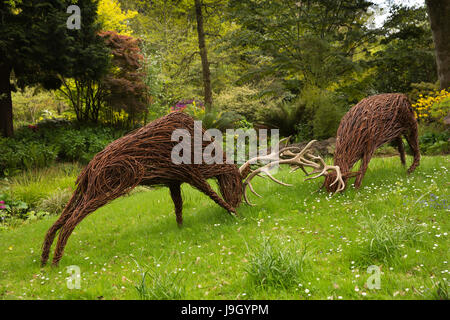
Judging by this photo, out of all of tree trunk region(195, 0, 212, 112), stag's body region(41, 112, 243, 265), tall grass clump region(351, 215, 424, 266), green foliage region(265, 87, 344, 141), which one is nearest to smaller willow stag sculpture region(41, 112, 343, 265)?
stag's body region(41, 112, 243, 265)

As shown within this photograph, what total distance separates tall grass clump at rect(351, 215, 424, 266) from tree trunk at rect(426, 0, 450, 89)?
9.80 m

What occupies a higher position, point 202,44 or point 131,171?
point 202,44

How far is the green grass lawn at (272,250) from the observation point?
2.79 m

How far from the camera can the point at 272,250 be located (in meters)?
3.19

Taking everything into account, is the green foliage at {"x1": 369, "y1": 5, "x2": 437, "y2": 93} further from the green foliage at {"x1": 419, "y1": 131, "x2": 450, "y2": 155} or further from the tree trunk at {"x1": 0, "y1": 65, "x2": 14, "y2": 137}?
the tree trunk at {"x1": 0, "y1": 65, "x2": 14, "y2": 137}

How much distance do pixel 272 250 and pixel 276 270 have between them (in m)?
0.31

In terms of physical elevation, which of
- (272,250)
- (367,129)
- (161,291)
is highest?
(367,129)

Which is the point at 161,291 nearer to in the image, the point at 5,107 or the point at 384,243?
the point at 384,243

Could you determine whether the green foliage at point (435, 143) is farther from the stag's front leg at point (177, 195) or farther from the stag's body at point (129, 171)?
the stag's front leg at point (177, 195)

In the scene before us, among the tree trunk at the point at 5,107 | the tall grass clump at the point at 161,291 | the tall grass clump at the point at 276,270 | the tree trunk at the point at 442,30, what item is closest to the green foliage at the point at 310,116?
the tree trunk at the point at 442,30

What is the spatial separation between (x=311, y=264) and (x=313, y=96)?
11.3m

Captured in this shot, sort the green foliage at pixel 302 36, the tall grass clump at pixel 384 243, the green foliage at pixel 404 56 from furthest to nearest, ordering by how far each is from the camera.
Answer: the green foliage at pixel 404 56
the green foliage at pixel 302 36
the tall grass clump at pixel 384 243

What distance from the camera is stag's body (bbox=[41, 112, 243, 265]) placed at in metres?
3.61

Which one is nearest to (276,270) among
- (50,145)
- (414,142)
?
(414,142)
